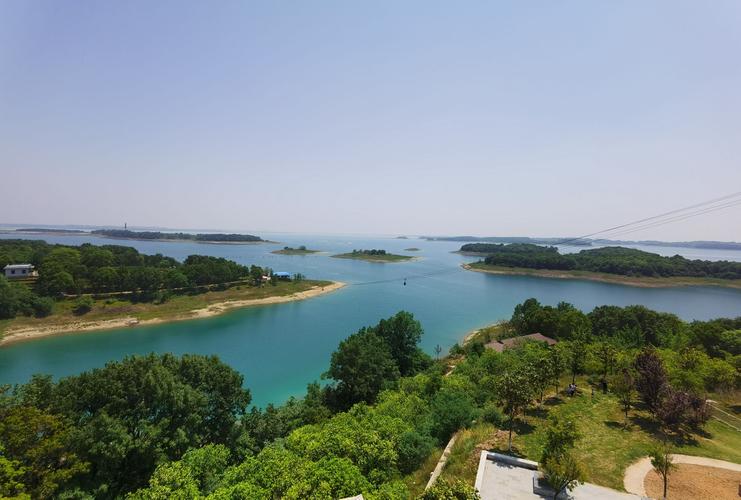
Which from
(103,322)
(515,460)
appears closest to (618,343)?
(515,460)

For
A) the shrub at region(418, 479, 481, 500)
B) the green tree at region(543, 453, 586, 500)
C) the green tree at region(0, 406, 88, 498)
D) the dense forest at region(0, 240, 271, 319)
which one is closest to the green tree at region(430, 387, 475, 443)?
the green tree at region(543, 453, 586, 500)

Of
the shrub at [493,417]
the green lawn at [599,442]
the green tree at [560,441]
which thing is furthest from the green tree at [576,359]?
the green tree at [560,441]

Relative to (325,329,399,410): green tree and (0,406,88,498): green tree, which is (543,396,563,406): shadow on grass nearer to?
(325,329,399,410): green tree

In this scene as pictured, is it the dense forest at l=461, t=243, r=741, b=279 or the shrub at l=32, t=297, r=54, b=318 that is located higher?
the dense forest at l=461, t=243, r=741, b=279

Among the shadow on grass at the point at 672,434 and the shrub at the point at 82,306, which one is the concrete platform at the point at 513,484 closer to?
the shadow on grass at the point at 672,434

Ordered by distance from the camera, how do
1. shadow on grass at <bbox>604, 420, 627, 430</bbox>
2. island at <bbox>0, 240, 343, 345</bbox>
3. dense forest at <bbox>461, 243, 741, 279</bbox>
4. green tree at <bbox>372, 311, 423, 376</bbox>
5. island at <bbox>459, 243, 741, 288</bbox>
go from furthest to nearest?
dense forest at <bbox>461, 243, 741, 279</bbox> → island at <bbox>459, 243, 741, 288</bbox> → island at <bbox>0, 240, 343, 345</bbox> → green tree at <bbox>372, 311, 423, 376</bbox> → shadow on grass at <bbox>604, 420, 627, 430</bbox>

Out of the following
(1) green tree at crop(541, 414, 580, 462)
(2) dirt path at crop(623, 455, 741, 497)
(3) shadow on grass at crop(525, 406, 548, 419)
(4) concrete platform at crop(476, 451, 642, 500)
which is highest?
(1) green tree at crop(541, 414, 580, 462)
